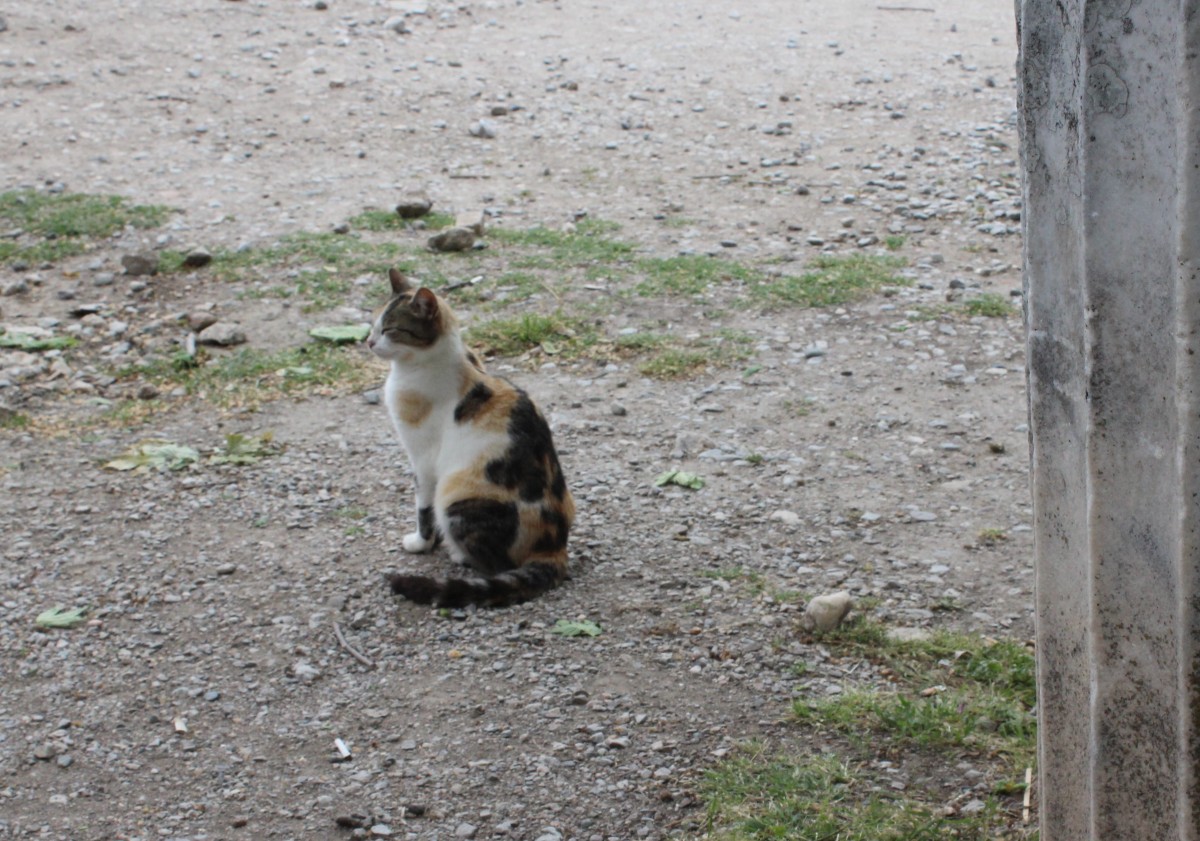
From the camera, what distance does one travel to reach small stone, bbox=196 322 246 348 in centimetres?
661

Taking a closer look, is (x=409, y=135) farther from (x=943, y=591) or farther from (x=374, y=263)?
(x=943, y=591)

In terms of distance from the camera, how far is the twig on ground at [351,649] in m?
3.99

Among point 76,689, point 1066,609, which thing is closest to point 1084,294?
point 1066,609

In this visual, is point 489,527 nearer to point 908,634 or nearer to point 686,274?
point 908,634

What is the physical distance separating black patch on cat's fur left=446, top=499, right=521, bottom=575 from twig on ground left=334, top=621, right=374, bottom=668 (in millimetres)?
515

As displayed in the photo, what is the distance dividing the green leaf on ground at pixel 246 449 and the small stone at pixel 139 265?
2.22 m

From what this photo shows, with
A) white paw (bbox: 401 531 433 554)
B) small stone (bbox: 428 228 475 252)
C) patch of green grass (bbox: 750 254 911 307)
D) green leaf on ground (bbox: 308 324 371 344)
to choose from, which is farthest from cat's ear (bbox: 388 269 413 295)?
small stone (bbox: 428 228 475 252)

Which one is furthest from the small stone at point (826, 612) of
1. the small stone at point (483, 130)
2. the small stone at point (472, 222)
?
the small stone at point (483, 130)

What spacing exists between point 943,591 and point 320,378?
124 inches

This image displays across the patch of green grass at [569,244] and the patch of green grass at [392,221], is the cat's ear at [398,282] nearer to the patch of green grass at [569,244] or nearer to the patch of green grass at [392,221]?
the patch of green grass at [569,244]

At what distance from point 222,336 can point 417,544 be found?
2.42 m

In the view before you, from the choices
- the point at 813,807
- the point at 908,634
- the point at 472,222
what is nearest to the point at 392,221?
the point at 472,222

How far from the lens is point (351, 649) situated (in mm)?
4055

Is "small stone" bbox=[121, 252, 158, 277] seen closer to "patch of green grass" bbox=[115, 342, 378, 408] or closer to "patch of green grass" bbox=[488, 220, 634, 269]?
"patch of green grass" bbox=[115, 342, 378, 408]
